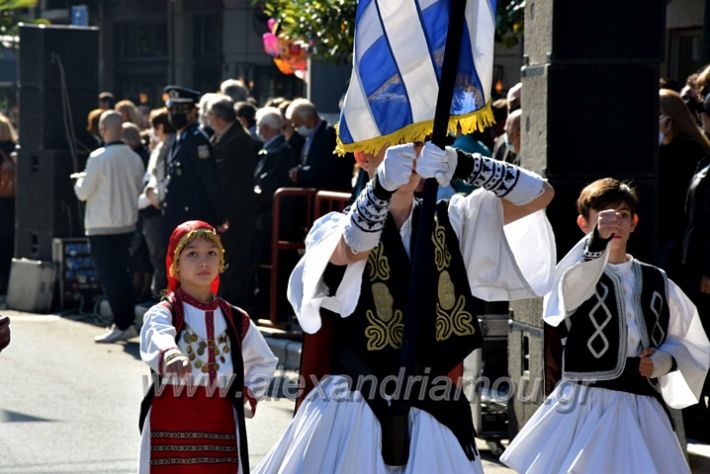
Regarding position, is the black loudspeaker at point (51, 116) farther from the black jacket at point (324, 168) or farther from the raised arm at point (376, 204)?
the raised arm at point (376, 204)

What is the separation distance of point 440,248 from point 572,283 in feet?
3.87

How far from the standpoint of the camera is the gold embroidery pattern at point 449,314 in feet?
18.2

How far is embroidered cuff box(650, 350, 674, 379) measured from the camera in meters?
6.55

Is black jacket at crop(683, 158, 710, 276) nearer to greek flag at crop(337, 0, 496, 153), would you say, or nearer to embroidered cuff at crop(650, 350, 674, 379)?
embroidered cuff at crop(650, 350, 674, 379)

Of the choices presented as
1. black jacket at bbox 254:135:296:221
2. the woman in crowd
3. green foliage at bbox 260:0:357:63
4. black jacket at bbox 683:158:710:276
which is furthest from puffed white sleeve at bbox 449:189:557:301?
green foliage at bbox 260:0:357:63

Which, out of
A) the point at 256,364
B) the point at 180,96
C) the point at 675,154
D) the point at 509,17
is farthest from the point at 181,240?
the point at 509,17

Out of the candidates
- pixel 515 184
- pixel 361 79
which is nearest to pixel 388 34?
pixel 361 79

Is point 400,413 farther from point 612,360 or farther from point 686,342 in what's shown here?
point 686,342

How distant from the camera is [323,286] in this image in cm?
552

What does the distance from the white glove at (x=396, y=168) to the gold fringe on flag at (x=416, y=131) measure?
1.40 ft

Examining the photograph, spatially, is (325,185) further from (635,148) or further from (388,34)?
(388,34)

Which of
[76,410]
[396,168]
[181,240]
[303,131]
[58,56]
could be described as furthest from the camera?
[58,56]

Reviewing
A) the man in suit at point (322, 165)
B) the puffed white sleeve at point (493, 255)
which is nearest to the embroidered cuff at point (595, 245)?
the puffed white sleeve at point (493, 255)

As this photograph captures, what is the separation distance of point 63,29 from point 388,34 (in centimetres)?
987
